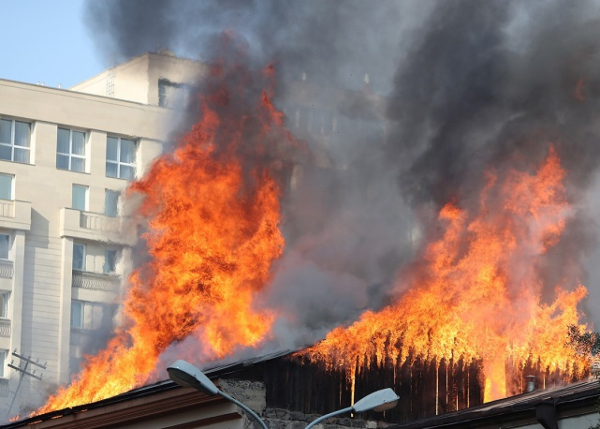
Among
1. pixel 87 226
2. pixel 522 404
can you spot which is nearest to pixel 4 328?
pixel 87 226

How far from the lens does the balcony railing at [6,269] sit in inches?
2680

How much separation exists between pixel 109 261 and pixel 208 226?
35.2 metres

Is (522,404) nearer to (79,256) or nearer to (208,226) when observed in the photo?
(208,226)

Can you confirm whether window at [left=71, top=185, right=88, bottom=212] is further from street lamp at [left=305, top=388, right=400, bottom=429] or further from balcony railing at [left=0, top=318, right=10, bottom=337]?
street lamp at [left=305, top=388, right=400, bottom=429]

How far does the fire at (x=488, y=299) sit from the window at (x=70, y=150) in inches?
1508

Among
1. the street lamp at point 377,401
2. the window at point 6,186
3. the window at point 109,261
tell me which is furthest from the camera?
the window at point 109,261

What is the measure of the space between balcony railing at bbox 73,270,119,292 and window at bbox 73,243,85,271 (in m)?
0.39

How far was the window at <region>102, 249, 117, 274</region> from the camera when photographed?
7031 centimetres

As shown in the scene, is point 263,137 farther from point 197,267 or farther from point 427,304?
point 427,304

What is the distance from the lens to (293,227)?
40.8m


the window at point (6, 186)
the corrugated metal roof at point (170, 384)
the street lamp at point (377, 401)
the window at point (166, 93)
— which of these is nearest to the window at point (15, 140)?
the window at point (6, 186)

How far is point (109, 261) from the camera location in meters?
70.9

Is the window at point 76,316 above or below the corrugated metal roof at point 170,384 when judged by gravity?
above

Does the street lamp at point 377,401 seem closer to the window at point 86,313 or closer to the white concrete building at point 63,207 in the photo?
the white concrete building at point 63,207
